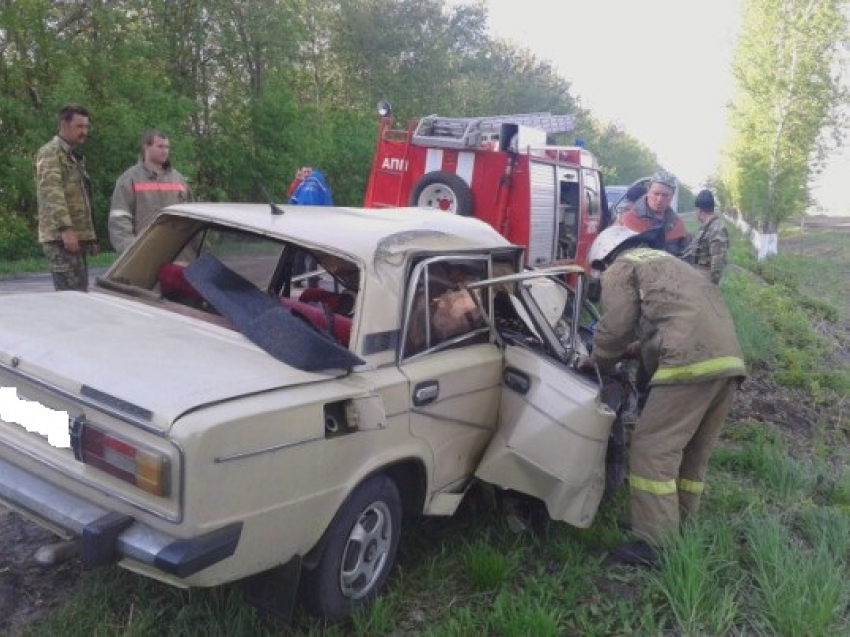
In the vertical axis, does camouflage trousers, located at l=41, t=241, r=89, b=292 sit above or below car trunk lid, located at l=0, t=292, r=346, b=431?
below

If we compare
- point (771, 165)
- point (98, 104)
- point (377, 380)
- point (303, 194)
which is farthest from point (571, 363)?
point (771, 165)

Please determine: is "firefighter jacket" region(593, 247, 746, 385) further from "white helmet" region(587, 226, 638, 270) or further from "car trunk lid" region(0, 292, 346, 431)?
"car trunk lid" region(0, 292, 346, 431)

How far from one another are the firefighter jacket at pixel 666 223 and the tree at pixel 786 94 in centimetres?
2237

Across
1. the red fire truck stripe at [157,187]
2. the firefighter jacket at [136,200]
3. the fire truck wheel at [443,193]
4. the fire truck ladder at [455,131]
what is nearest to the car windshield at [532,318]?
the firefighter jacket at [136,200]

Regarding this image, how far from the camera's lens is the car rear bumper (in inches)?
89.3

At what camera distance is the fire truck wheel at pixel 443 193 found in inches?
338

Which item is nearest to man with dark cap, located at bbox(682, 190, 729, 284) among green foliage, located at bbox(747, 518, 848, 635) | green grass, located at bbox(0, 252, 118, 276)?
green foliage, located at bbox(747, 518, 848, 635)

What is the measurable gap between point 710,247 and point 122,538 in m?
6.03

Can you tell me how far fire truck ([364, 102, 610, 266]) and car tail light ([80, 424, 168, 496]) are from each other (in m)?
6.46

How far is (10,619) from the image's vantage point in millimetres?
2943

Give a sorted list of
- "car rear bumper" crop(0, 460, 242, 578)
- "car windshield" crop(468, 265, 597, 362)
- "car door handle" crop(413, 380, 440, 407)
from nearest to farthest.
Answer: "car rear bumper" crop(0, 460, 242, 578) → "car door handle" crop(413, 380, 440, 407) → "car windshield" crop(468, 265, 597, 362)

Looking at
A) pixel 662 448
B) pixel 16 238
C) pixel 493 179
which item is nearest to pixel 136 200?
pixel 662 448

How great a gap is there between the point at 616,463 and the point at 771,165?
2652 centimetres

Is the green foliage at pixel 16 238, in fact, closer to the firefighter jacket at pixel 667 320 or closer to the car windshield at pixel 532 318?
the car windshield at pixel 532 318
